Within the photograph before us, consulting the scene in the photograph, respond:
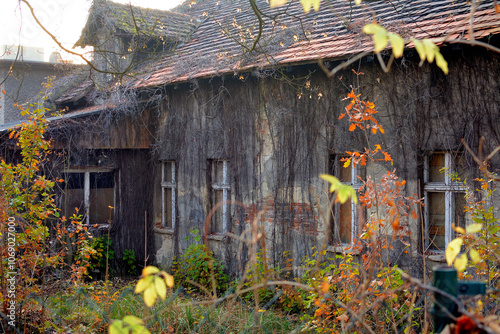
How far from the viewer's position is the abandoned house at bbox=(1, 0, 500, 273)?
5727 millimetres

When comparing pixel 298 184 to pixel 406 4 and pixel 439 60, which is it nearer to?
pixel 406 4

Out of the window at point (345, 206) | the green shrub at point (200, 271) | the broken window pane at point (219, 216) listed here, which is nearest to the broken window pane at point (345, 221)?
the window at point (345, 206)

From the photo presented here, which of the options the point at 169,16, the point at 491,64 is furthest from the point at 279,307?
the point at 169,16

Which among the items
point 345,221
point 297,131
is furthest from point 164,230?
point 345,221

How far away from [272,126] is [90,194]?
4443 millimetres

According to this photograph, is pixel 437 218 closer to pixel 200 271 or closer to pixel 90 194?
pixel 200 271

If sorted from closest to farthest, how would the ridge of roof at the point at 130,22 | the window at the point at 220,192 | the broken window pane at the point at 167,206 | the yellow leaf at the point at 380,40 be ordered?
the yellow leaf at the point at 380,40
the window at the point at 220,192
the broken window pane at the point at 167,206
the ridge of roof at the point at 130,22

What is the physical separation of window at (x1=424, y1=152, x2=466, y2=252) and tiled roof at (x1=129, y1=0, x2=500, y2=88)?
61.6 inches

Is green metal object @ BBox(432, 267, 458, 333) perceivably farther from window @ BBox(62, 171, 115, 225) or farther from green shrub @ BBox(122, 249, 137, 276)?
green shrub @ BBox(122, 249, 137, 276)

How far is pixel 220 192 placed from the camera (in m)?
8.76

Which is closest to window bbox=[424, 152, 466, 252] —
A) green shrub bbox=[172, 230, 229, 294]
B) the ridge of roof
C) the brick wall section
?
the brick wall section

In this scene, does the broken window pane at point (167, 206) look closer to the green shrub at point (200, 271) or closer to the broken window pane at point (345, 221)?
the green shrub at point (200, 271)

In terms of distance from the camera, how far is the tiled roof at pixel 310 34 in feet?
18.6

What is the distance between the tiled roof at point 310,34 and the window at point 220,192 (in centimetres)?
176
